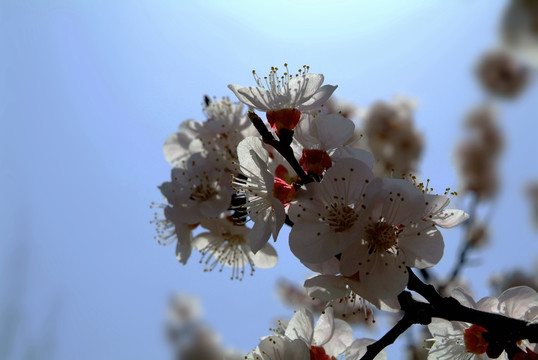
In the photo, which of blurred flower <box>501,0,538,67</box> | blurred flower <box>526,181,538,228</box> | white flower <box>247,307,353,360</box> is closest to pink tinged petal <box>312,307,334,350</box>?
white flower <box>247,307,353,360</box>

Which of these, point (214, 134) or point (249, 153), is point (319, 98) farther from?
point (214, 134)

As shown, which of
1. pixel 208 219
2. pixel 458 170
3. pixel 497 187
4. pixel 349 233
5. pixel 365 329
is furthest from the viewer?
pixel 458 170

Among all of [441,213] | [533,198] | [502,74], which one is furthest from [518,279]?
[502,74]

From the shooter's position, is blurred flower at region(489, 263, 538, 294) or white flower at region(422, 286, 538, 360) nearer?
white flower at region(422, 286, 538, 360)

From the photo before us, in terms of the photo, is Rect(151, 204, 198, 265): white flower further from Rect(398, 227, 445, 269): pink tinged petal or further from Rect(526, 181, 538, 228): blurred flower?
Rect(526, 181, 538, 228): blurred flower

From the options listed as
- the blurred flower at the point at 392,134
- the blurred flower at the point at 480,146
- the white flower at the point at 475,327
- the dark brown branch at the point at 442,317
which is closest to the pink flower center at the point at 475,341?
the white flower at the point at 475,327

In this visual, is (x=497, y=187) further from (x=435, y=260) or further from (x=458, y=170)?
(x=435, y=260)

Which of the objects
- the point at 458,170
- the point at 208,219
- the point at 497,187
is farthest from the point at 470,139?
the point at 208,219
